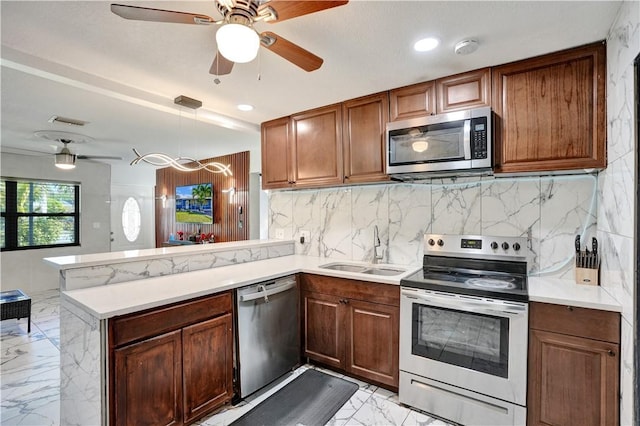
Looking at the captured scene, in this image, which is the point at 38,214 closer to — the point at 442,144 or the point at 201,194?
the point at 201,194

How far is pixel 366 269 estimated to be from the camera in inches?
112

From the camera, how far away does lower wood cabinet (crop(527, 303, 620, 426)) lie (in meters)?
1.63

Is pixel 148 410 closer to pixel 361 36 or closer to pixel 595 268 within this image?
pixel 361 36

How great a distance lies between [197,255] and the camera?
2.60m

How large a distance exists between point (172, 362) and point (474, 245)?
226 centimetres

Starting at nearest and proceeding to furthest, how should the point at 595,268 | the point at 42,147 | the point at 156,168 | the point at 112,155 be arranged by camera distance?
the point at 595,268
the point at 42,147
the point at 112,155
the point at 156,168

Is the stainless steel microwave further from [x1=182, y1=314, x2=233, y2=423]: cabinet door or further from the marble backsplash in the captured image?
[x1=182, y1=314, x2=233, y2=423]: cabinet door

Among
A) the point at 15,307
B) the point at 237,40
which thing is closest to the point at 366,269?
the point at 237,40

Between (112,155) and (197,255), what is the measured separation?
14.1ft

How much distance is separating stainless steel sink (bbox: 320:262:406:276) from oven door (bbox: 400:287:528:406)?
53cm

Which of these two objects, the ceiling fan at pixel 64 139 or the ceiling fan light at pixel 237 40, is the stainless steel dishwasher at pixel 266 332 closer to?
the ceiling fan light at pixel 237 40

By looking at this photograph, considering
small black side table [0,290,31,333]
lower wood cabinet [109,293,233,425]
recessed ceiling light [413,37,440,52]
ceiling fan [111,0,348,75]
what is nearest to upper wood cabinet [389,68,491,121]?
recessed ceiling light [413,37,440,52]

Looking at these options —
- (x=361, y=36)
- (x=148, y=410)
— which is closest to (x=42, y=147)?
(x=148, y=410)

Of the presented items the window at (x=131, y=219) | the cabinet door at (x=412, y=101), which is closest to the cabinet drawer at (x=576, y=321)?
the cabinet door at (x=412, y=101)
